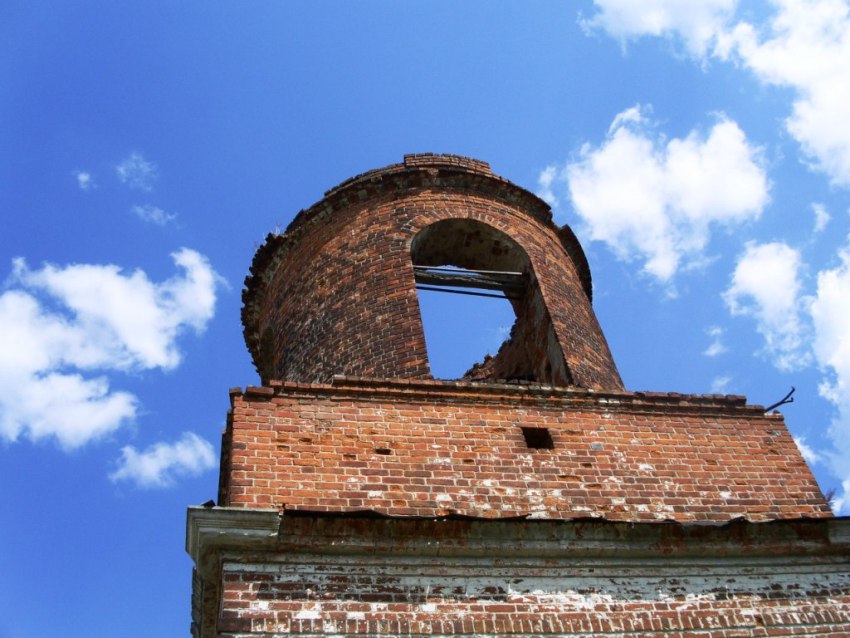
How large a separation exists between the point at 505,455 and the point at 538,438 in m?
0.44

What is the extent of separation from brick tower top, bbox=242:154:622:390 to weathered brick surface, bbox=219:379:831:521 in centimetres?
Result: 109

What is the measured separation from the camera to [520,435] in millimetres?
6496

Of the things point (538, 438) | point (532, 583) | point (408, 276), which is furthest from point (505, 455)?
point (408, 276)

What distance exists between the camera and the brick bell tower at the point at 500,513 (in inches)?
204

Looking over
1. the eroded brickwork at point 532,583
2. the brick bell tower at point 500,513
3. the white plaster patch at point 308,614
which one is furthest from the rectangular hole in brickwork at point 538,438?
the white plaster patch at point 308,614

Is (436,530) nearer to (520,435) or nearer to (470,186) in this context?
(520,435)

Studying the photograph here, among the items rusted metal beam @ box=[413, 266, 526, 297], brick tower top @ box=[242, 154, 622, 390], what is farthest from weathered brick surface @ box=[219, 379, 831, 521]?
rusted metal beam @ box=[413, 266, 526, 297]

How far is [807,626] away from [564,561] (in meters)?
1.57

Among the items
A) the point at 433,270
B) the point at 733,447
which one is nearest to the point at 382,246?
the point at 433,270

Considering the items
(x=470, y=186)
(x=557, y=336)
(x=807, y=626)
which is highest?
(x=470, y=186)

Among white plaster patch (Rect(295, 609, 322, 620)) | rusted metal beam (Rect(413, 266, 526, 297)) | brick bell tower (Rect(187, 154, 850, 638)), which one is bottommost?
white plaster patch (Rect(295, 609, 322, 620))

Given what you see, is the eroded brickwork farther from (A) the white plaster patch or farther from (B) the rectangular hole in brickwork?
(B) the rectangular hole in brickwork

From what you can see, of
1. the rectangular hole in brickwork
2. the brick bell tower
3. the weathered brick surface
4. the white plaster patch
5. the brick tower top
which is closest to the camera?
the white plaster patch

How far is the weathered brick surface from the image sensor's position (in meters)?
5.83
